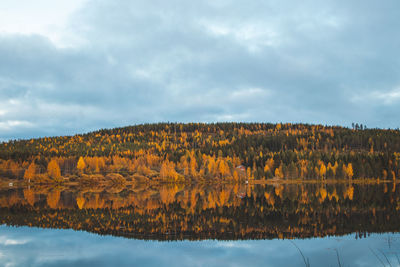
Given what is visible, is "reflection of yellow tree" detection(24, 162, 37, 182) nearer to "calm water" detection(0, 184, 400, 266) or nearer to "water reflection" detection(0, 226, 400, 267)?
"calm water" detection(0, 184, 400, 266)

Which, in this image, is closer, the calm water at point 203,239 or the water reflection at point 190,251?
the water reflection at point 190,251

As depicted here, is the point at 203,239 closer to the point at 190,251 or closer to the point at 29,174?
the point at 190,251

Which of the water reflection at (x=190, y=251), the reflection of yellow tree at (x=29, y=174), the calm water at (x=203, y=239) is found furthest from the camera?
the reflection of yellow tree at (x=29, y=174)

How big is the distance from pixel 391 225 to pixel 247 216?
41.6 ft

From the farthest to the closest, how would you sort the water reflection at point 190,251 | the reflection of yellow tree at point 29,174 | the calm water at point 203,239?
the reflection of yellow tree at point 29,174 < the calm water at point 203,239 < the water reflection at point 190,251

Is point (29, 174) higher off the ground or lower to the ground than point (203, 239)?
higher

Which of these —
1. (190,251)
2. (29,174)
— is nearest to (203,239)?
(190,251)

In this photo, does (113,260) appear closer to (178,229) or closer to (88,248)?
(88,248)

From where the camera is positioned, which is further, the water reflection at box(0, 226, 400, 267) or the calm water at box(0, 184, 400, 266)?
the calm water at box(0, 184, 400, 266)

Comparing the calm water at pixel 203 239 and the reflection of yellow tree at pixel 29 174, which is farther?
the reflection of yellow tree at pixel 29 174

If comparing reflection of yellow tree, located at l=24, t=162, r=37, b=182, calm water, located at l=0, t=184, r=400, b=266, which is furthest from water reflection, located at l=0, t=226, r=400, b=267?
reflection of yellow tree, located at l=24, t=162, r=37, b=182

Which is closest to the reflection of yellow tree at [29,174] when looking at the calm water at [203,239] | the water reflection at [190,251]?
the calm water at [203,239]

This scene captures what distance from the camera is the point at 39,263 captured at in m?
19.9

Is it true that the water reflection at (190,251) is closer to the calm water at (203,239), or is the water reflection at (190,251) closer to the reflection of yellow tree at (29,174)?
the calm water at (203,239)
